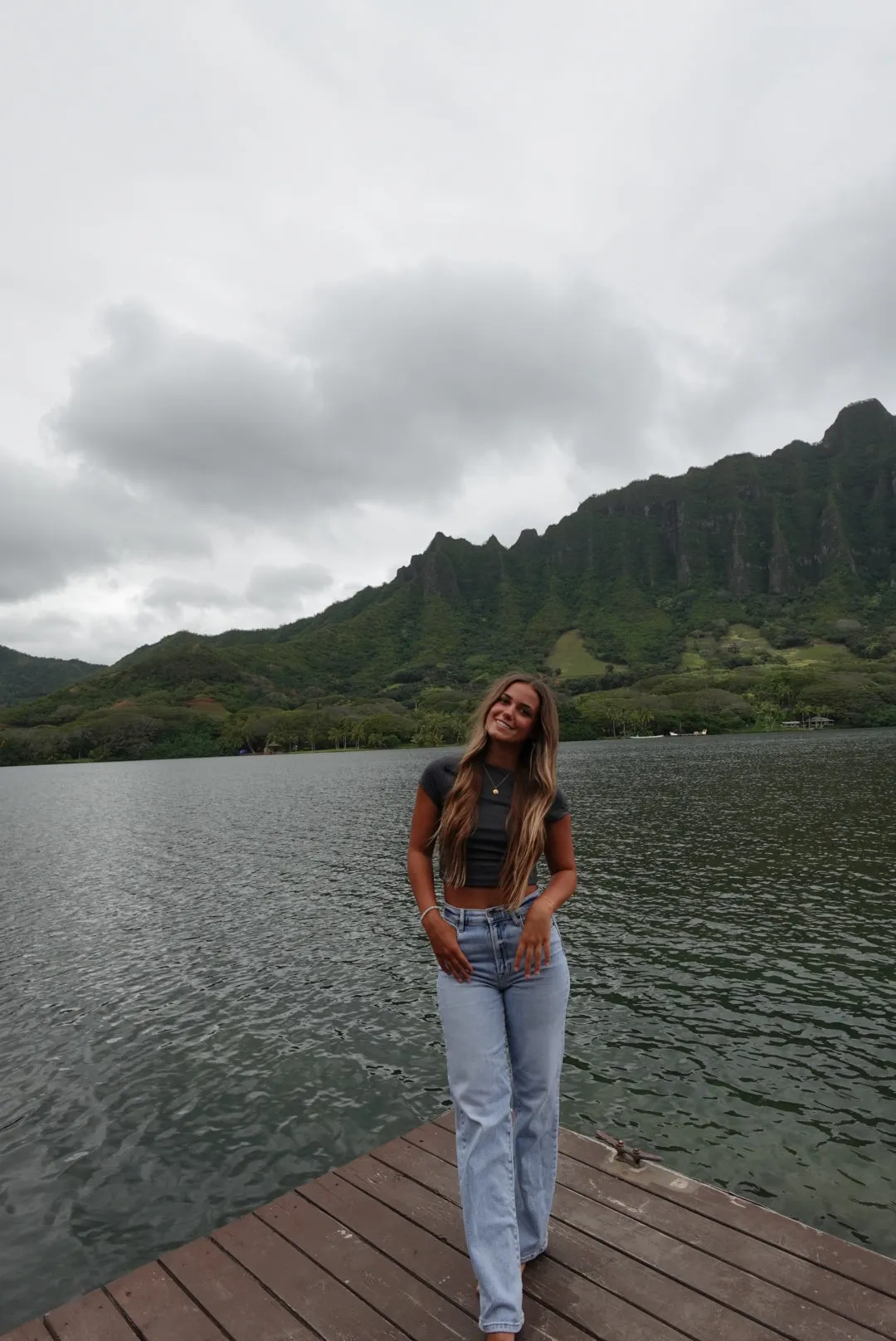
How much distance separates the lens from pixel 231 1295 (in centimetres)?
591

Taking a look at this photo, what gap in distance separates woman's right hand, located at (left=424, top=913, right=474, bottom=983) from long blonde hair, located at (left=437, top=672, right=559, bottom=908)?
0.31m

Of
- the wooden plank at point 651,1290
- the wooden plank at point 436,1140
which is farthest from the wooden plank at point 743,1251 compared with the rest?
the wooden plank at point 436,1140

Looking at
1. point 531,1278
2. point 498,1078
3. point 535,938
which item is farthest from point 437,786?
point 531,1278

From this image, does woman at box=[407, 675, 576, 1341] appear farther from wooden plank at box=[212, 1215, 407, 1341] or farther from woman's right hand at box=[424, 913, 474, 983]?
wooden plank at box=[212, 1215, 407, 1341]

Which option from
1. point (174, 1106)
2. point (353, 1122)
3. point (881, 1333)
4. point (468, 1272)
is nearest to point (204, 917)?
point (174, 1106)

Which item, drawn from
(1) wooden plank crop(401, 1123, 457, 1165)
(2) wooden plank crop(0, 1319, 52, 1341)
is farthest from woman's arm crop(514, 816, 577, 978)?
(2) wooden plank crop(0, 1319, 52, 1341)

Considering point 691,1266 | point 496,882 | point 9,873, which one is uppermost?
point 496,882

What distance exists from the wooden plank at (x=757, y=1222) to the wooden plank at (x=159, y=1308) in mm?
3984

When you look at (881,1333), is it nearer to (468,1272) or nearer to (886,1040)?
(468,1272)

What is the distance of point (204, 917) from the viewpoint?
88.3 feet

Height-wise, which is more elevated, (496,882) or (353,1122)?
(496,882)

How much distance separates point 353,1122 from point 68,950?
16.0 metres

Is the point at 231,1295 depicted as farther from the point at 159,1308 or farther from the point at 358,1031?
the point at 358,1031

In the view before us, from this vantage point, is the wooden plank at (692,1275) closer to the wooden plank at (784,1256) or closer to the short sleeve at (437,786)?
the wooden plank at (784,1256)
